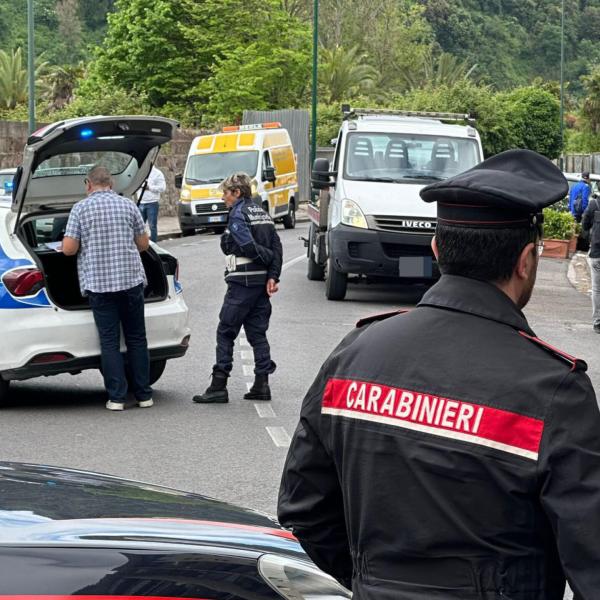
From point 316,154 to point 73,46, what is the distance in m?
Result: 47.6

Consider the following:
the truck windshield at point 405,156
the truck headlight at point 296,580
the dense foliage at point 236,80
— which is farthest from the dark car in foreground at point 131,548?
the dense foliage at point 236,80

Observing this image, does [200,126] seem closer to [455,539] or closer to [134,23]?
[134,23]

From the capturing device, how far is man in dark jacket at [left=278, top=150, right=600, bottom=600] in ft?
7.97

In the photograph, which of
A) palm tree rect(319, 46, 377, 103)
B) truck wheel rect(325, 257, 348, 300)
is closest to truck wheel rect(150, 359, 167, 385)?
truck wheel rect(325, 257, 348, 300)

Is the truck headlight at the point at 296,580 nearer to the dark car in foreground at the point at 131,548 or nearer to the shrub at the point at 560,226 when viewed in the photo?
the dark car in foreground at the point at 131,548

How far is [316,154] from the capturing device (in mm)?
43188

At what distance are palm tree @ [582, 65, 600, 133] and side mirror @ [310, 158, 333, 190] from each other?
45.4 meters

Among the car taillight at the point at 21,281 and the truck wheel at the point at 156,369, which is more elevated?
the car taillight at the point at 21,281

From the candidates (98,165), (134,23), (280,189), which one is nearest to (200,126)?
(134,23)

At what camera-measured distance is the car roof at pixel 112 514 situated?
321 cm

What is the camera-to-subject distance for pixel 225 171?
31.9 metres

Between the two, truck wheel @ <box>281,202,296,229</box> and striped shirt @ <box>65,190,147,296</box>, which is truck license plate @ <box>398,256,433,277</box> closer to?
striped shirt @ <box>65,190,147,296</box>

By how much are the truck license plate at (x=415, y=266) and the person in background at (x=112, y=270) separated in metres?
6.96

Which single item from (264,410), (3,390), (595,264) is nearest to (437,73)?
(595,264)
